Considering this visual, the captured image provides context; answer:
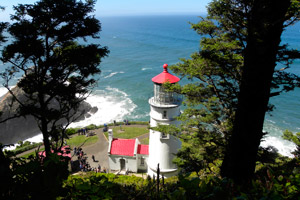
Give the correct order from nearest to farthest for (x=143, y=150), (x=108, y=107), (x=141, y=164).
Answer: (x=143, y=150)
(x=141, y=164)
(x=108, y=107)

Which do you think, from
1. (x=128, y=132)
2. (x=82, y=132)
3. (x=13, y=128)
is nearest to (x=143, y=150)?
(x=128, y=132)

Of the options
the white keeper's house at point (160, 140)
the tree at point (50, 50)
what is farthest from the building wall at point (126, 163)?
the tree at point (50, 50)

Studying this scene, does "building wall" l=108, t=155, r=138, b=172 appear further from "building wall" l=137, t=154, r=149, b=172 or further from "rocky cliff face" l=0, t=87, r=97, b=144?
"rocky cliff face" l=0, t=87, r=97, b=144

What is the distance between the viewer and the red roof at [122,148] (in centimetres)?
1558

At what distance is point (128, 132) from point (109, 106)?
1133 cm

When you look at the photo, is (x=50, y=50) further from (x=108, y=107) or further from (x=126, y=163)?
(x=108, y=107)

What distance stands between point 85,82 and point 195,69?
4562 mm

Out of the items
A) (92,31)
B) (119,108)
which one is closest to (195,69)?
(92,31)

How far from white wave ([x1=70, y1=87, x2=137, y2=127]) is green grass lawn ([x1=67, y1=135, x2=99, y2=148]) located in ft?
20.7

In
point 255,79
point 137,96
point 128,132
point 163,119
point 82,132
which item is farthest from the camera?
point 137,96

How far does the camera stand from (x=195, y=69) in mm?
7211

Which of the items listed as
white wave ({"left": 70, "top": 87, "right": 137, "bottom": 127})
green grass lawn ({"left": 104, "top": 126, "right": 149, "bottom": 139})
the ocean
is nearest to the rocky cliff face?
the ocean

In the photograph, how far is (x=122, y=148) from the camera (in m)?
15.7

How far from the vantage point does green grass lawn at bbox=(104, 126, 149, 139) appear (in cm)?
2236
